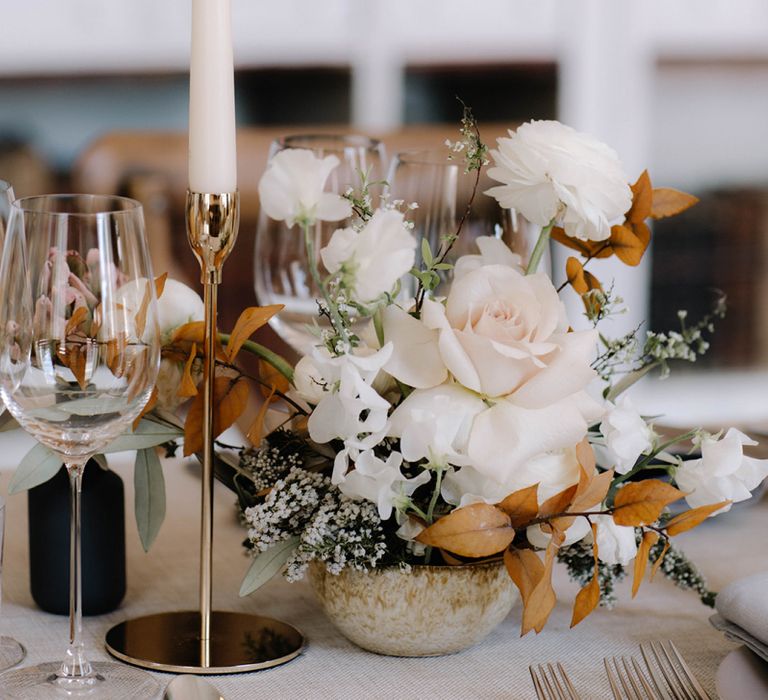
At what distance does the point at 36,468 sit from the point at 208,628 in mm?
162

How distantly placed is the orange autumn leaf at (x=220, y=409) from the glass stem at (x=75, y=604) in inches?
4.9

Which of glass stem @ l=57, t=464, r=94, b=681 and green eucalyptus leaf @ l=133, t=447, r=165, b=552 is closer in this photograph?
glass stem @ l=57, t=464, r=94, b=681

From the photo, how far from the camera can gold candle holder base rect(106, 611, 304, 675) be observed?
0.78 m

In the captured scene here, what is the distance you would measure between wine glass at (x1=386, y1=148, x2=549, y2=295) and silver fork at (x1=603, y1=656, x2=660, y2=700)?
0.29 meters

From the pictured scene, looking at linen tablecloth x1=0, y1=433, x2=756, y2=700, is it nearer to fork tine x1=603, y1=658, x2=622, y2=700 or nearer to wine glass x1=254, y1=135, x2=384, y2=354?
fork tine x1=603, y1=658, x2=622, y2=700

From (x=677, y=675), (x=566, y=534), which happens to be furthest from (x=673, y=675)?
(x=566, y=534)

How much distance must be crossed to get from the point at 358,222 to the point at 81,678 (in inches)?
12.9

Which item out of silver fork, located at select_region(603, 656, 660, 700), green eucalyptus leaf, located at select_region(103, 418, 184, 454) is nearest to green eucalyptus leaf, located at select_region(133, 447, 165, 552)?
green eucalyptus leaf, located at select_region(103, 418, 184, 454)

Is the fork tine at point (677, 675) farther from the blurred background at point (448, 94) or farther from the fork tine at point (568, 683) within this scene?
the blurred background at point (448, 94)

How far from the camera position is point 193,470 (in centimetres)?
119

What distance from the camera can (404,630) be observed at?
78 cm

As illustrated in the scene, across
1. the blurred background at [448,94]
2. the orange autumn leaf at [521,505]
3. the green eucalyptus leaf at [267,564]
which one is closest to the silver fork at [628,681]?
the orange autumn leaf at [521,505]

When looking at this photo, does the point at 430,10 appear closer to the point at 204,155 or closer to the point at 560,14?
the point at 560,14

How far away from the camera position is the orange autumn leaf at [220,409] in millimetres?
839
